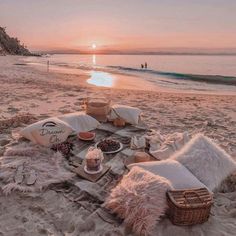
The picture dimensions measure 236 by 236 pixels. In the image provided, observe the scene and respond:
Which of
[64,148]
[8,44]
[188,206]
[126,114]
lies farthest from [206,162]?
[8,44]

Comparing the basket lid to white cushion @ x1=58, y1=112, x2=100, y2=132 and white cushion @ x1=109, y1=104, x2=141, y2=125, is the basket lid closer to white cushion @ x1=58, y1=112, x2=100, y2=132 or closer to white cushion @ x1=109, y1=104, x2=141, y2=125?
white cushion @ x1=58, y1=112, x2=100, y2=132

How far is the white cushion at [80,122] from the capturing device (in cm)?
617

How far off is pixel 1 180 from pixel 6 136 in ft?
7.04

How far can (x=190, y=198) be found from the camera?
3.45 meters

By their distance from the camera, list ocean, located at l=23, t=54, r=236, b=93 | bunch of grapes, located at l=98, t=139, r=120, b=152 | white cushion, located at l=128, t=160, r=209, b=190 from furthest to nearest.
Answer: ocean, located at l=23, t=54, r=236, b=93, bunch of grapes, located at l=98, t=139, r=120, b=152, white cushion, located at l=128, t=160, r=209, b=190

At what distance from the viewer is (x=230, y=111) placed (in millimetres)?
10273

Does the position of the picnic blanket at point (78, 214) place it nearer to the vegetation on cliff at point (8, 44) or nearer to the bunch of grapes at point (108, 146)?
the bunch of grapes at point (108, 146)

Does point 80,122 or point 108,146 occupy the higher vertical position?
point 80,122

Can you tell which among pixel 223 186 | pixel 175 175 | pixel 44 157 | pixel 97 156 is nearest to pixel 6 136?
pixel 44 157

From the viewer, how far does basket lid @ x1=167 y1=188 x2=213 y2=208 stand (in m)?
3.31

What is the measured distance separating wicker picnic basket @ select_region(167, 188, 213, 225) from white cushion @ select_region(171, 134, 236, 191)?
0.63 m

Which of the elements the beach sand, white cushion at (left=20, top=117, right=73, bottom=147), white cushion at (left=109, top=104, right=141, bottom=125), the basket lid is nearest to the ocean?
the beach sand

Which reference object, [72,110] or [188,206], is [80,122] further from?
[188,206]

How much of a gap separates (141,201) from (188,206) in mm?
602
